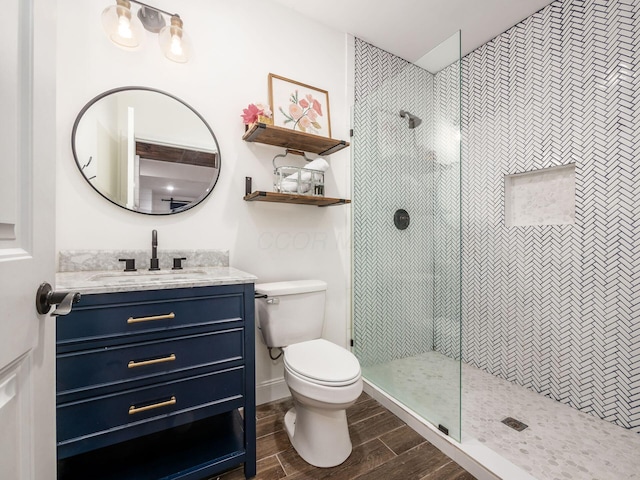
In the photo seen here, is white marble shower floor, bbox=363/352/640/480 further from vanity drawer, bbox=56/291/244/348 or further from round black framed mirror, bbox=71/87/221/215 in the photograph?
round black framed mirror, bbox=71/87/221/215

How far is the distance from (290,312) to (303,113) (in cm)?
138

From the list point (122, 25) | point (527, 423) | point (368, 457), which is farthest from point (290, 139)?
point (527, 423)

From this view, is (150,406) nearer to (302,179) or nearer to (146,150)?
(146,150)

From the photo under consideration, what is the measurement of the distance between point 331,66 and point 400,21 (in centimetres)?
60

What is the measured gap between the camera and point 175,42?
1.59 meters

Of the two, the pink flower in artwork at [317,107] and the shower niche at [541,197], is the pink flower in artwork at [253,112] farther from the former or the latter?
the shower niche at [541,197]

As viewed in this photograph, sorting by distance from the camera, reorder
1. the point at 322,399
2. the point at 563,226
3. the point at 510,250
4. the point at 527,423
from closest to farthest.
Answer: the point at 322,399
the point at 527,423
the point at 563,226
the point at 510,250

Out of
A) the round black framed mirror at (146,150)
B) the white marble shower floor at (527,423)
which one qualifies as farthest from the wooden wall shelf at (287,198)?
the white marble shower floor at (527,423)

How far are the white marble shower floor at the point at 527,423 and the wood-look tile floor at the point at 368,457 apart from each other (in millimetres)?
189

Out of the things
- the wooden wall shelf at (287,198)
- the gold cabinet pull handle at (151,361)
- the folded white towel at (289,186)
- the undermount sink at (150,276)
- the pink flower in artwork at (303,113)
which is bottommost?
the gold cabinet pull handle at (151,361)

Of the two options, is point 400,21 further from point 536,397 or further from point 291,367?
point 536,397

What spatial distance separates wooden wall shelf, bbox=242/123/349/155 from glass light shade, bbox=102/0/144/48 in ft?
2.38

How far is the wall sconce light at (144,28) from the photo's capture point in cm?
147

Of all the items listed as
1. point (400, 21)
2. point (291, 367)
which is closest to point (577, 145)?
point (400, 21)
